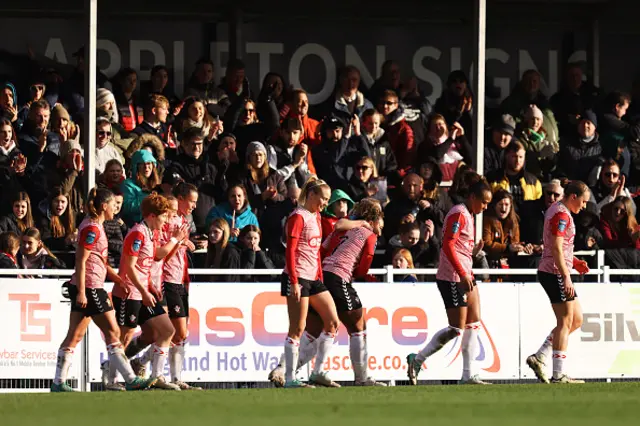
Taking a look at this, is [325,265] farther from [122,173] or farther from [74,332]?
[122,173]

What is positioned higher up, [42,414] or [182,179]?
[182,179]

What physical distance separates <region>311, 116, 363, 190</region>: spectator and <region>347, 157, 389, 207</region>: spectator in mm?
145

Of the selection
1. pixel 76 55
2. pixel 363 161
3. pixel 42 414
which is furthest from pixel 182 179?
pixel 42 414

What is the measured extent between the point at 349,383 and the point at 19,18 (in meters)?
8.71

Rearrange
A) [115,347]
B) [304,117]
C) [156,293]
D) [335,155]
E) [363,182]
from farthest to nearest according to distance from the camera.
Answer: [304,117]
[335,155]
[363,182]
[156,293]
[115,347]

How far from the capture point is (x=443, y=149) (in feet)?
65.2

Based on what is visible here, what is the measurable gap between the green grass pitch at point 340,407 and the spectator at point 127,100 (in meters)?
6.96

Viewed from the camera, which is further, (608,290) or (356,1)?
(356,1)

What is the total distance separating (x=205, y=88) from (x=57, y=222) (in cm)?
363

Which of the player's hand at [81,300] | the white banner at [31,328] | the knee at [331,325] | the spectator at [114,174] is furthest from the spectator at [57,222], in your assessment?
the knee at [331,325]

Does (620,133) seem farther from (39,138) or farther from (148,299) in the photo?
(148,299)

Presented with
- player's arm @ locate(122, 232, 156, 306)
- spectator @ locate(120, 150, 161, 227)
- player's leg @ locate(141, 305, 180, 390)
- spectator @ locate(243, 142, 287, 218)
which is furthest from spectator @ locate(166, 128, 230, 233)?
player's arm @ locate(122, 232, 156, 306)

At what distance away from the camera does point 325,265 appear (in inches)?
579

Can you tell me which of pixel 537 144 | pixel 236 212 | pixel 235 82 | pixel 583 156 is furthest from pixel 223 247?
pixel 583 156
